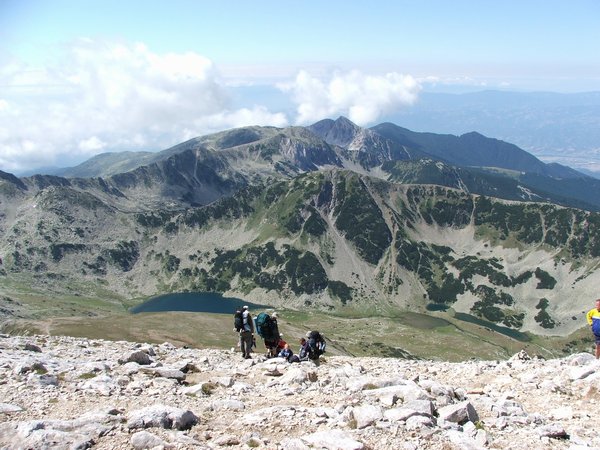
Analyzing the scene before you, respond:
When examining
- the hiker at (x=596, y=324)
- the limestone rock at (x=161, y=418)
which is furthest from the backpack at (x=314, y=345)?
the hiker at (x=596, y=324)

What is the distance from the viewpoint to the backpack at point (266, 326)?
34.8 m

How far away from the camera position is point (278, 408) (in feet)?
67.6

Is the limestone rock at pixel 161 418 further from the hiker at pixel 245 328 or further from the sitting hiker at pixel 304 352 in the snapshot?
the hiker at pixel 245 328

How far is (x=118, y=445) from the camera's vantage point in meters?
16.6

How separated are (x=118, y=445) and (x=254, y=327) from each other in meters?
20.6

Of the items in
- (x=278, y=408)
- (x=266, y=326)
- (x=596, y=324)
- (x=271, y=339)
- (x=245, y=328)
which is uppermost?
(x=278, y=408)

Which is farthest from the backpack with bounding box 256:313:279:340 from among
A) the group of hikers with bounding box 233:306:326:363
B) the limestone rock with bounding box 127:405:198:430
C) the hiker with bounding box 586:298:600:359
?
the hiker with bounding box 586:298:600:359

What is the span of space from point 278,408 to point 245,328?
53.8 ft

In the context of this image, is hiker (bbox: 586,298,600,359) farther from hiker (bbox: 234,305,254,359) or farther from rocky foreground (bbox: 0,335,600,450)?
hiker (bbox: 234,305,254,359)

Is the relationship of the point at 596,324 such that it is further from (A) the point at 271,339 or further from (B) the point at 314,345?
(A) the point at 271,339

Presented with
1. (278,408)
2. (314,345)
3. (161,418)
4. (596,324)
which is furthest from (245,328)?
(596,324)

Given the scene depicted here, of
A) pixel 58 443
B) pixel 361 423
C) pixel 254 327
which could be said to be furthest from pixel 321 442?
pixel 254 327

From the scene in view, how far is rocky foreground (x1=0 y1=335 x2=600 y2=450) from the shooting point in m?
17.2

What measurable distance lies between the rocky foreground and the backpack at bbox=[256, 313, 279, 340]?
3.47 metres
